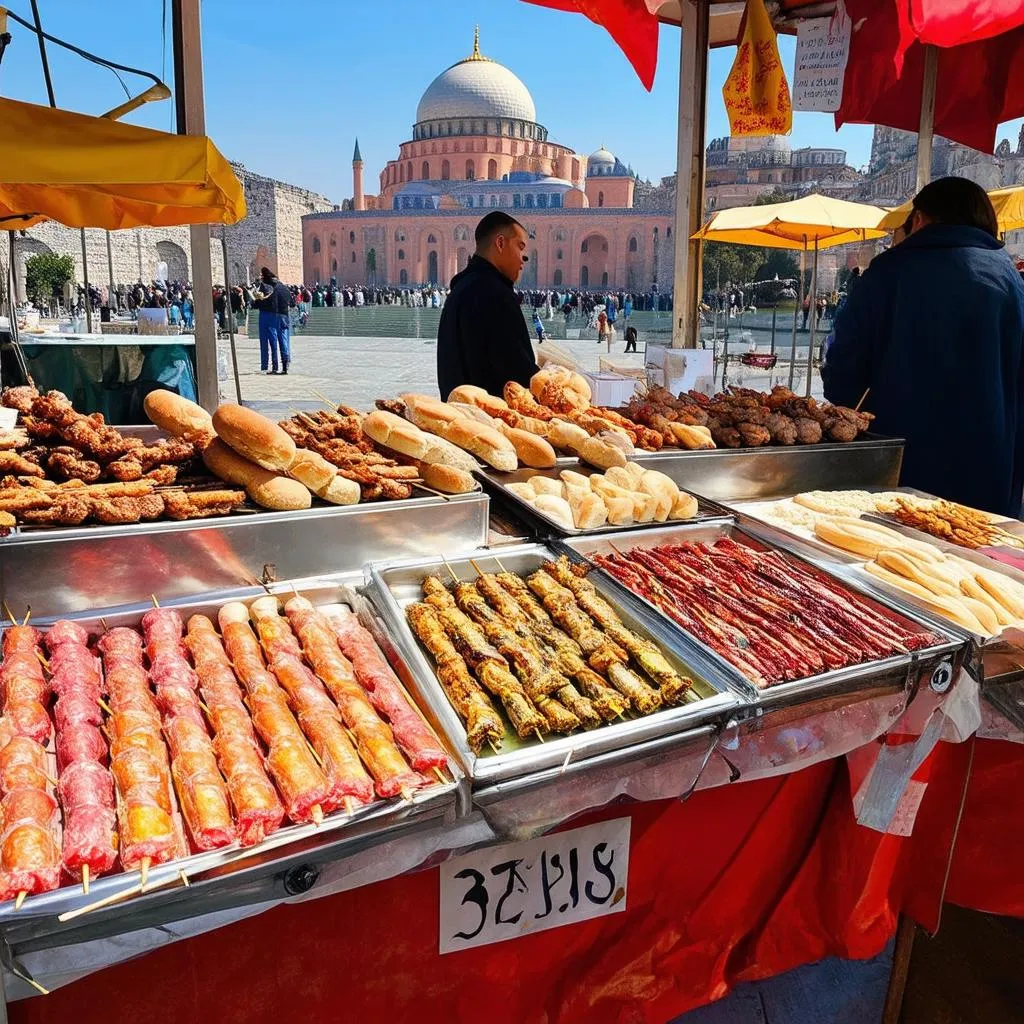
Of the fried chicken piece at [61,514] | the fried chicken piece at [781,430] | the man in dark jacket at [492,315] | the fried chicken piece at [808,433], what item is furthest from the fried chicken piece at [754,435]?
the fried chicken piece at [61,514]

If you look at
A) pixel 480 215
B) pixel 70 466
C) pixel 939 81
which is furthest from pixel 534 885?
pixel 480 215

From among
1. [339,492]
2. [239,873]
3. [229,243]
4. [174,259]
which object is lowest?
[239,873]

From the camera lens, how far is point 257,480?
2238 millimetres

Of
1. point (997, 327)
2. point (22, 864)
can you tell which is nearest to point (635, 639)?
point (22, 864)

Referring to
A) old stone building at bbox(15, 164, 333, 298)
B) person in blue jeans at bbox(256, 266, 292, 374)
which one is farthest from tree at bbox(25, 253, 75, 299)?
person in blue jeans at bbox(256, 266, 292, 374)

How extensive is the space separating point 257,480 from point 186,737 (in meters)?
0.95

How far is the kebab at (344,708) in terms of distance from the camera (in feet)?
4.52

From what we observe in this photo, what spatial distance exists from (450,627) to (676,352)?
4632 millimetres

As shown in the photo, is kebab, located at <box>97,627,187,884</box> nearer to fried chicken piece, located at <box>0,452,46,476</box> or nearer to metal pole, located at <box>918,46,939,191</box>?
fried chicken piece, located at <box>0,452,46,476</box>

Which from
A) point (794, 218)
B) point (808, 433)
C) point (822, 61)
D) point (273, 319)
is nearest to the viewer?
point (808, 433)

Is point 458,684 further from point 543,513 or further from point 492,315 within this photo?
point 492,315

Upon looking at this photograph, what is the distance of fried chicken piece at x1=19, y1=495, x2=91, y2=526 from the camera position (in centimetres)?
196

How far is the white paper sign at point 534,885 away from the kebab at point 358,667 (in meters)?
0.35

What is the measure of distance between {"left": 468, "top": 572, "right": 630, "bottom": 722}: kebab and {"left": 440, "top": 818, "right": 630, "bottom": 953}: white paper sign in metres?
0.35
